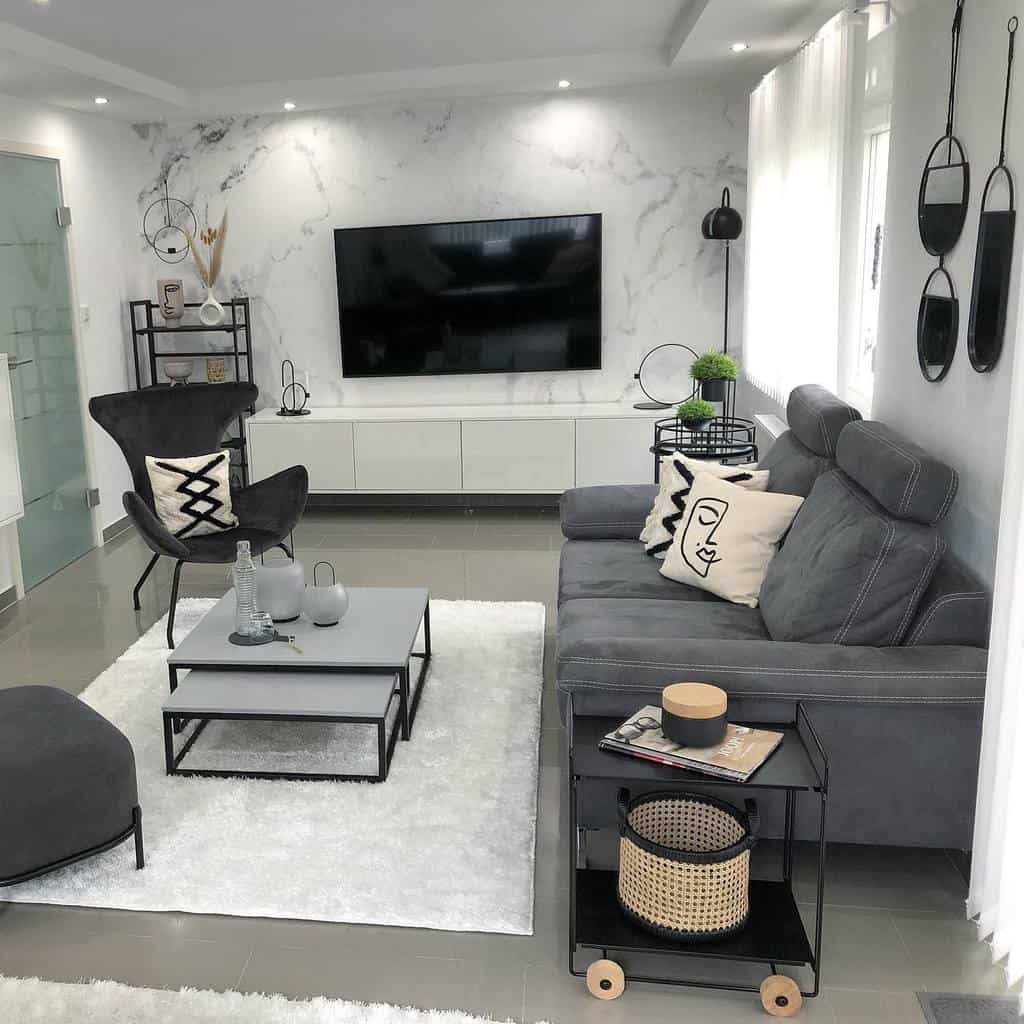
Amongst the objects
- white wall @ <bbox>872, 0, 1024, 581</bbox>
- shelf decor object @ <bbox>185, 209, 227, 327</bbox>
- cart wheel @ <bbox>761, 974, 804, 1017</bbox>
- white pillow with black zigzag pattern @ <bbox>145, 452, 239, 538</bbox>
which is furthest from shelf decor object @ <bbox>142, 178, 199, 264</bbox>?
cart wheel @ <bbox>761, 974, 804, 1017</bbox>

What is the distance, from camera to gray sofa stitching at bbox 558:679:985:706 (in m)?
2.17

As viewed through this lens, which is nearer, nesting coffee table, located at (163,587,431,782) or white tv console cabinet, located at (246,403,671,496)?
nesting coffee table, located at (163,587,431,782)

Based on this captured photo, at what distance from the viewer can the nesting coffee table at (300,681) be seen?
276 cm

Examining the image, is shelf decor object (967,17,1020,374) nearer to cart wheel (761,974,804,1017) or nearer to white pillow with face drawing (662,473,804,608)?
→ white pillow with face drawing (662,473,804,608)

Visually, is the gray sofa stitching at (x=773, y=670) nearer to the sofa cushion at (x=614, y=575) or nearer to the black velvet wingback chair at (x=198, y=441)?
the sofa cushion at (x=614, y=575)

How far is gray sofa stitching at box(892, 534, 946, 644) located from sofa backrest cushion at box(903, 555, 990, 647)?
24mm

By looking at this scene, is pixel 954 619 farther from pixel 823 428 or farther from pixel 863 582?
pixel 823 428

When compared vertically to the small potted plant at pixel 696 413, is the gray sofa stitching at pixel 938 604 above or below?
below

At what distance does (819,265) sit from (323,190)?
3.26m

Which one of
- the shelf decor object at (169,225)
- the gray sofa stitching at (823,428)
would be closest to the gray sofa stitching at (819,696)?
the gray sofa stitching at (823,428)

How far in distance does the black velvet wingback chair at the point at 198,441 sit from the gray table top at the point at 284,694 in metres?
1.24

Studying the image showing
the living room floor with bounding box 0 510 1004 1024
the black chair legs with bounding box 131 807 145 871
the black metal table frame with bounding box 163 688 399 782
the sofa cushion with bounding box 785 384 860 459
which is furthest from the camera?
the sofa cushion with bounding box 785 384 860 459

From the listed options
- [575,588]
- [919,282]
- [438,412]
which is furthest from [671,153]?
[575,588]

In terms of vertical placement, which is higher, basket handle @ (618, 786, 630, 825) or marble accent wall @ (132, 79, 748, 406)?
marble accent wall @ (132, 79, 748, 406)
